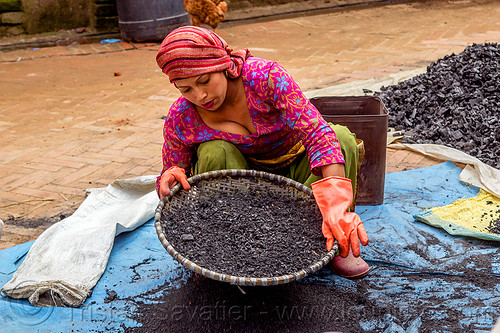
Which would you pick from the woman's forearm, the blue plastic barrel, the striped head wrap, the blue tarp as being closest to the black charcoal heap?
the blue tarp

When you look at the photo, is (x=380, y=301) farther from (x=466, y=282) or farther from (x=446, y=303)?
(x=466, y=282)

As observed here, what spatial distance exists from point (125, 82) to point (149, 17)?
1.52 meters

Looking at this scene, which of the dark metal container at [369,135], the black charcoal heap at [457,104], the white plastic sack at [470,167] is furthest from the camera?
the black charcoal heap at [457,104]

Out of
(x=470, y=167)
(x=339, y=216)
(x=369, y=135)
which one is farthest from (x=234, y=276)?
(x=470, y=167)

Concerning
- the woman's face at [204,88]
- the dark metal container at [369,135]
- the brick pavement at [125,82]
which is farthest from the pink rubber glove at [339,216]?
the brick pavement at [125,82]

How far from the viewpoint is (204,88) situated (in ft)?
6.25

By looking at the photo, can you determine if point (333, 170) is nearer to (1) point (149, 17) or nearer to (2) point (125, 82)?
(2) point (125, 82)

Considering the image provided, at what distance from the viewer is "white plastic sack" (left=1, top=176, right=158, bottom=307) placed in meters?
2.05

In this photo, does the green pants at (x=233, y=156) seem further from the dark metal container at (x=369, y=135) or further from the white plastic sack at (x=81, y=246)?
the white plastic sack at (x=81, y=246)

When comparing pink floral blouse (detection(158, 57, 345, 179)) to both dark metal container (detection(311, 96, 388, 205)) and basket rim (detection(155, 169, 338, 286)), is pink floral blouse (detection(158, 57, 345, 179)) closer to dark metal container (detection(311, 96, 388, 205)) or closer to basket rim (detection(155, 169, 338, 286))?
basket rim (detection(155, 169, 338, 286))

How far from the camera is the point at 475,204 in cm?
264

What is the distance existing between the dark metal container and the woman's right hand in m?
0.76

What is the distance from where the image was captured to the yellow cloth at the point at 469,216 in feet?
7.84

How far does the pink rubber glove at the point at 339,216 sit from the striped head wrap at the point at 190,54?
0.55m
